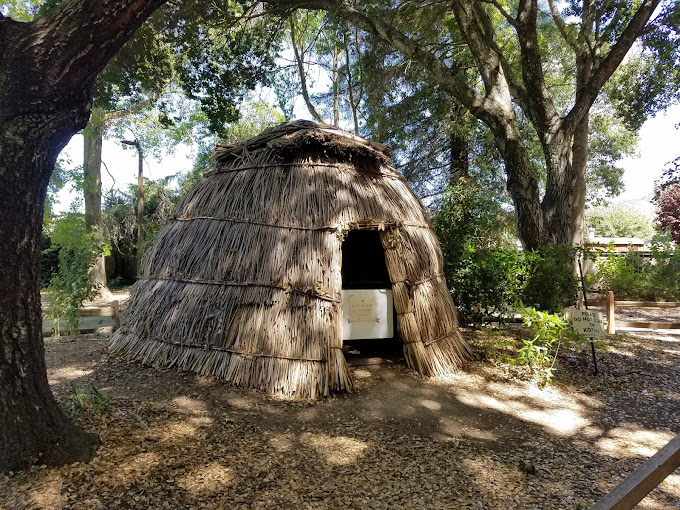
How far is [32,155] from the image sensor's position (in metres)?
2.80

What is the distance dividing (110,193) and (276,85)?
32.3ft

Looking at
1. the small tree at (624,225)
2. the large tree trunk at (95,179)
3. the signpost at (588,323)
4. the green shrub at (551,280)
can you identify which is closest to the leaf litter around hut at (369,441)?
the signpost at (588,323)

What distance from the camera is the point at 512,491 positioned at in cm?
325

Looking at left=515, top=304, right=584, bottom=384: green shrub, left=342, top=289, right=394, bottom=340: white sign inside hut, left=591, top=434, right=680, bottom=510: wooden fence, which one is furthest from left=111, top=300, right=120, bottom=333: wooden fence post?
left=591, top=434, right=680, bottom=510: wooden fence

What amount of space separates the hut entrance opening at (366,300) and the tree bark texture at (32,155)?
12.5 feet

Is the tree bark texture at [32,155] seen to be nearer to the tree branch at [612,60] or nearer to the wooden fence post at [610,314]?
the tree branch at [612,60]

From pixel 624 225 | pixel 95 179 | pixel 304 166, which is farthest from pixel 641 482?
pixel 624 225

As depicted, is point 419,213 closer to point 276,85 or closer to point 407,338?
point 407,338

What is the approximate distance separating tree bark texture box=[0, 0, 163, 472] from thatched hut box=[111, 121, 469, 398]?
2.38 meters

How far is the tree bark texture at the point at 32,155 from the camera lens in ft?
8.87

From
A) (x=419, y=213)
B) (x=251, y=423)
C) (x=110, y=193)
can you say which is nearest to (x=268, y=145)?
(x=419, y=213)

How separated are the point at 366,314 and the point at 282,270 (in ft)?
5.15

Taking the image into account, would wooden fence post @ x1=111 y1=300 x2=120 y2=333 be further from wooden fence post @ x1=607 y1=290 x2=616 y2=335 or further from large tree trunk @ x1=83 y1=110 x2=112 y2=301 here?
wooden fence post @ x1=607 y1=290 x2=616 y2=335

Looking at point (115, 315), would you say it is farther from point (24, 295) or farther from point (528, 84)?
point (528, 84)
